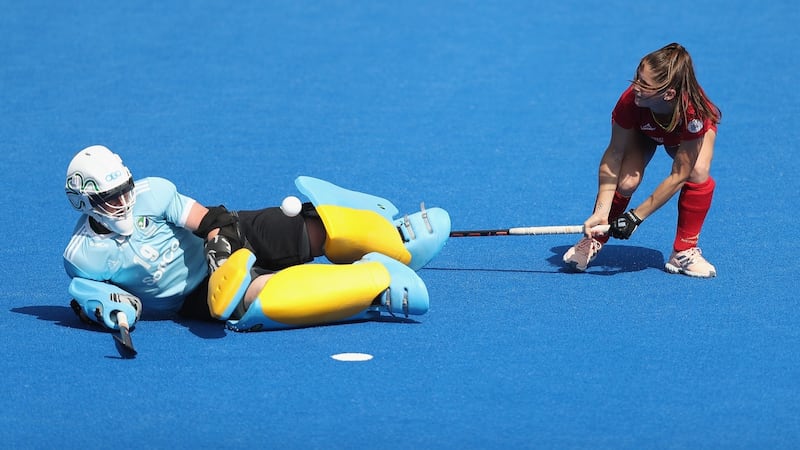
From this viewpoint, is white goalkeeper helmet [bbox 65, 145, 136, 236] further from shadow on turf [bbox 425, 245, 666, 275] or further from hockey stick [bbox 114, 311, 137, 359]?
shadow on turf [bbox 425, 245, 666, 275]

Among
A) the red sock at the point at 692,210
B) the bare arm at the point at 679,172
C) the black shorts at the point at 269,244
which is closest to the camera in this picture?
the black shorts at the point at 269,244

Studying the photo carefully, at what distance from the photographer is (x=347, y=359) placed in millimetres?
4117

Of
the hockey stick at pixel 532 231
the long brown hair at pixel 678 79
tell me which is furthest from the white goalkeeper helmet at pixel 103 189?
the long brown hair at pixel 678 79

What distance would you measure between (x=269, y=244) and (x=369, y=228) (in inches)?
14.9

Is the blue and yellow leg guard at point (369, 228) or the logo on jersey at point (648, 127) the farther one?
the logo on jersey at point (648, 127)

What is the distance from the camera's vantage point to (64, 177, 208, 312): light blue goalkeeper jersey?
4.26m

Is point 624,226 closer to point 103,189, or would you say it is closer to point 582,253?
point 582,253

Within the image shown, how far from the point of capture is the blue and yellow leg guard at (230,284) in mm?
4148

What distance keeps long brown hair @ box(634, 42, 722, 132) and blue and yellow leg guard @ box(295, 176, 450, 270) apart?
977 mm

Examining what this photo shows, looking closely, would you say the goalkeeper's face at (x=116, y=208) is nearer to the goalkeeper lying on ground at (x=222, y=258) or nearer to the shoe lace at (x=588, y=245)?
the goalkeeper lying on ground at (x=222, y=258)

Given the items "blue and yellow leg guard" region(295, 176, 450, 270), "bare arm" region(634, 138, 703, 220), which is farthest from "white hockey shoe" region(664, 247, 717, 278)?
"blue and yellow leg guard" region(295, 176, 450, 270)

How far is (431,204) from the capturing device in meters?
5.97

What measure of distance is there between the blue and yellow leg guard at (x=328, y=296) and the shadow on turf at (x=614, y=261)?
805mm

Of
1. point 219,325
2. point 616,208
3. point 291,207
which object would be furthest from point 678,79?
point 219,325
